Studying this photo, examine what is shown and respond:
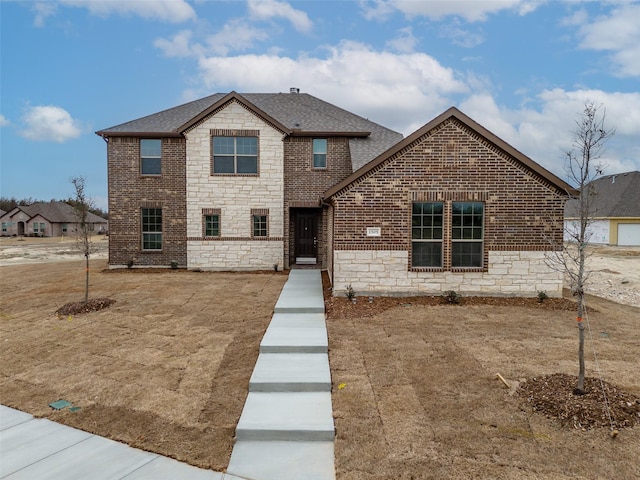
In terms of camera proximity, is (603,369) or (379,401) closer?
(379,401)

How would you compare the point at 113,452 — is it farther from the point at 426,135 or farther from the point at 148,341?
the point at 426,135

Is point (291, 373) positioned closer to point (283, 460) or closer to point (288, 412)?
point (288, 412)

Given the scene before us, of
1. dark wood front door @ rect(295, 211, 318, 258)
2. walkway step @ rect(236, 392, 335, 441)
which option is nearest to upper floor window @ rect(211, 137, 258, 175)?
dark wood front door @ rect(295, 211, 318, 258)

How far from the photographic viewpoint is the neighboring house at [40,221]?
198 ft

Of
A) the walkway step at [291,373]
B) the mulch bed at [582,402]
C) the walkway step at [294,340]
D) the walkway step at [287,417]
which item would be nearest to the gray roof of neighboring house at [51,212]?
the walkway step at [294,340]

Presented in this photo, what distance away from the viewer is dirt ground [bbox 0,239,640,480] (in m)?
4.19

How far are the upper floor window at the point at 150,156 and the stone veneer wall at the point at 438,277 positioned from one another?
9738mm

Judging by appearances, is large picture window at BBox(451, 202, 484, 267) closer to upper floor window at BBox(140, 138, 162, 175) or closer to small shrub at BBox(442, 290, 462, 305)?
small shrub at BBox(442, 290, 462, 305)

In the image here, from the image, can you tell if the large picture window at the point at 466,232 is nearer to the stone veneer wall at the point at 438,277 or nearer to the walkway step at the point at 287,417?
the stone veneer wall at the point at 438,277

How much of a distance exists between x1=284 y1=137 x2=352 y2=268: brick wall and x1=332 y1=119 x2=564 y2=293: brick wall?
5.55 m

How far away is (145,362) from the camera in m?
6.68

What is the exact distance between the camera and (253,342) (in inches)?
295

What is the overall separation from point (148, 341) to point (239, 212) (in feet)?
30.6

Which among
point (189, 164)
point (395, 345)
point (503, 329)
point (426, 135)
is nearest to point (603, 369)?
point (503, 329)
